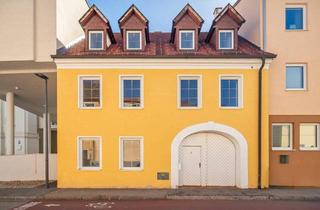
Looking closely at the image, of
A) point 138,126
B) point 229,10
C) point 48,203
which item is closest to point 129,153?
point 138,126

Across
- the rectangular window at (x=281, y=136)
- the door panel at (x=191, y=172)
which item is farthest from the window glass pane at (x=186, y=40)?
the rectangular window at (x=281, y=136)

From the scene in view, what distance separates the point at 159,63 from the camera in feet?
45.7

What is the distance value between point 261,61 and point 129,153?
24.7 ft

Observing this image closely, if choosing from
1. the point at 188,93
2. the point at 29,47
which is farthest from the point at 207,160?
the point at 29,47

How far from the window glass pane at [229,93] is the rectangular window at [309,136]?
140 inches

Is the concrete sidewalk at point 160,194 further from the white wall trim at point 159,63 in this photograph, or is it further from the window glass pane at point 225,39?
the window glass pane at point 225,39

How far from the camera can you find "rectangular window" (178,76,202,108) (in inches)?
558

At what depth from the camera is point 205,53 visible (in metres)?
14.3

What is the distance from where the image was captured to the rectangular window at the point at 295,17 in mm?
14695

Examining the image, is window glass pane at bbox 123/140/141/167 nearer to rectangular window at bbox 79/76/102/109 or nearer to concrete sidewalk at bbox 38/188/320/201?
concrete sidewalk at bbox 38/188/320/201

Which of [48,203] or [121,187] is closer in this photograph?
[48,203]

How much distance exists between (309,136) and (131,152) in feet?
28.4

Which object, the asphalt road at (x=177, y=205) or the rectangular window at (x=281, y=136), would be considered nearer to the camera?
the asphalt road at (x=177, y=205)

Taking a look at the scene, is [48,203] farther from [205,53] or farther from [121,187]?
[205,53]
